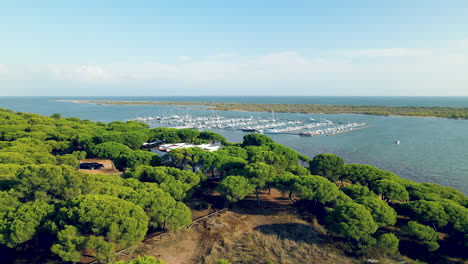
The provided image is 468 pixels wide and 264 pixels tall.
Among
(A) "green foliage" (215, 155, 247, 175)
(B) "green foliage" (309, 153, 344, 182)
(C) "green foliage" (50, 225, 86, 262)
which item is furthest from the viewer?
(B) "green foliage" (309, 153, 344, 182)

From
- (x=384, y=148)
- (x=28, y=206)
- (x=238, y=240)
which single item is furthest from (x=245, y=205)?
(x=384, y=148)

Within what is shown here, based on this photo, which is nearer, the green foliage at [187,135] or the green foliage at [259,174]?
the green foliage at [259,174]

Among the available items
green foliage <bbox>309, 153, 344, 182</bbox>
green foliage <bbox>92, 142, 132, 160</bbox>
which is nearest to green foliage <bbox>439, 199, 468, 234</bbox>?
green foliage <bbox>309, 153, 344, 182</bbox>

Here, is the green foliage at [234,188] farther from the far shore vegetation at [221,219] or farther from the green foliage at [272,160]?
the green foliage at [272,160]

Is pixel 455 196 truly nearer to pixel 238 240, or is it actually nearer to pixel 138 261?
pixel 238 240

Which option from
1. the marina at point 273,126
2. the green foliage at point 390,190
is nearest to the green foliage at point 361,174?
the green foliage at point 390,190

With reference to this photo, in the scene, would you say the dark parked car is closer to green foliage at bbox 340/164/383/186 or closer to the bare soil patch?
the bare soil patch
